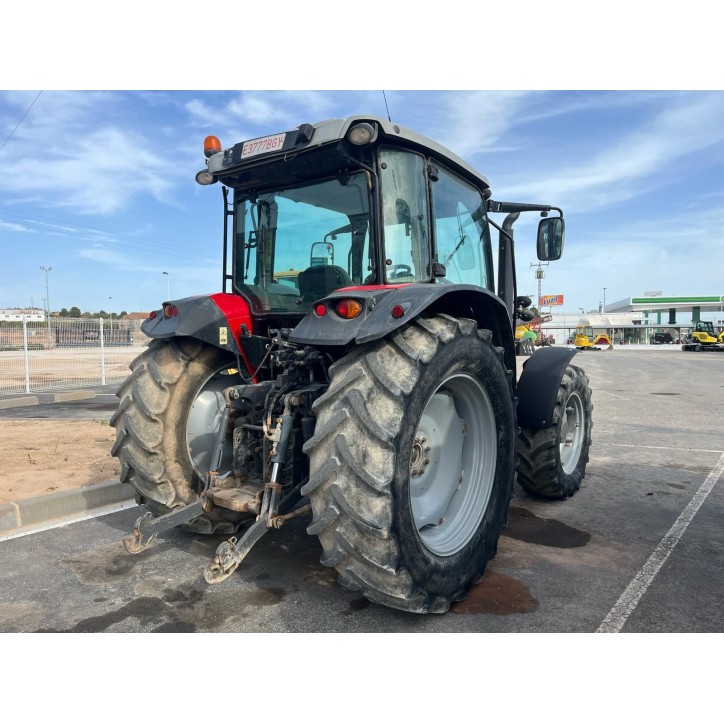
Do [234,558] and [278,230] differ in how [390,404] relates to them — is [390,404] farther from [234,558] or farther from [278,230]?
[278,230]

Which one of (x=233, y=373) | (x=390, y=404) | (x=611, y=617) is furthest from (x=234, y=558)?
(x=611, y=617)

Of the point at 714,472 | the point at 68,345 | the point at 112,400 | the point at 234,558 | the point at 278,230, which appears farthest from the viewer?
the point at 68,345

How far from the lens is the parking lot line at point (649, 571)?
2809mm

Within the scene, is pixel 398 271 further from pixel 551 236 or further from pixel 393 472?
pixel 551 236

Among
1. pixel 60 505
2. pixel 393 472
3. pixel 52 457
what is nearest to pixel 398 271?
pixel 393 472

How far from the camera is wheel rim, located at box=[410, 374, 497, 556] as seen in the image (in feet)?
10.4

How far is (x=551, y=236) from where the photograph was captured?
4.67 metres

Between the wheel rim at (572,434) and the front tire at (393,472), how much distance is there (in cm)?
230

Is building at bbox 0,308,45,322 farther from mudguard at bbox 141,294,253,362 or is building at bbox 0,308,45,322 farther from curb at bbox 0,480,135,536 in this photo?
mudguard at bbox 141,294,253,362

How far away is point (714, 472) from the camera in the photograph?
5969 millimetres

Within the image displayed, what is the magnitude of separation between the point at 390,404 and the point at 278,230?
5.87 feet

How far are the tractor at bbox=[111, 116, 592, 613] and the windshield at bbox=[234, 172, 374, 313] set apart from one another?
0.5 inches

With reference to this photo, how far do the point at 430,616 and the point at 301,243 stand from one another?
239 centimetres

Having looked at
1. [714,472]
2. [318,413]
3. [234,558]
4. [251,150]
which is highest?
[251,150]
